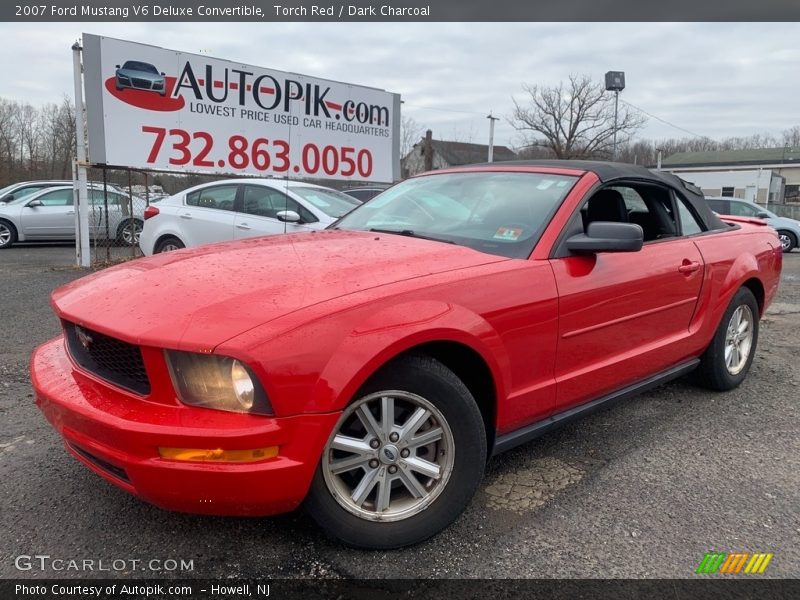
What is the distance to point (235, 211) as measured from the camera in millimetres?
7824

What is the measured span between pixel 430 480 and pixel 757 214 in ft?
53.7

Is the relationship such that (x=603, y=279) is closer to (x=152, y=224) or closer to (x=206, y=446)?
(x=206, y=446)

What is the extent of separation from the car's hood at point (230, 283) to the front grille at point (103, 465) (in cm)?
43

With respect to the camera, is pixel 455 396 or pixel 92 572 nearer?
pixel 92 572

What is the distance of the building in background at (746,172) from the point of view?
143 feet

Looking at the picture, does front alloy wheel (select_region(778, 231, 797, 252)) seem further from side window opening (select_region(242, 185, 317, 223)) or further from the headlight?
the headlight

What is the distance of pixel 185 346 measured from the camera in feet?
6.21

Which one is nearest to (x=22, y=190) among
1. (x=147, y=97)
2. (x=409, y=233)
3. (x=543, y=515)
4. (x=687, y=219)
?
(x=147, y=97)

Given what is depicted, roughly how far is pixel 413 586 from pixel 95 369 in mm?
1413

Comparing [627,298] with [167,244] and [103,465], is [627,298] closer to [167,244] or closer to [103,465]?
[103,465]

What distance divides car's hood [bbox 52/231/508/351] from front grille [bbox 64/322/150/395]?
0.07 metres

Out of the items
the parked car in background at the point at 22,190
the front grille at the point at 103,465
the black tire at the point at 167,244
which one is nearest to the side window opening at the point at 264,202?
the black tire at the point at 167,244

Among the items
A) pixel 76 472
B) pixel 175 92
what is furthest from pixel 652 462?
pixel 175 92

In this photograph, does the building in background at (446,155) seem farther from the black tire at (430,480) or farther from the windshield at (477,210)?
the black tire at (430,480)
